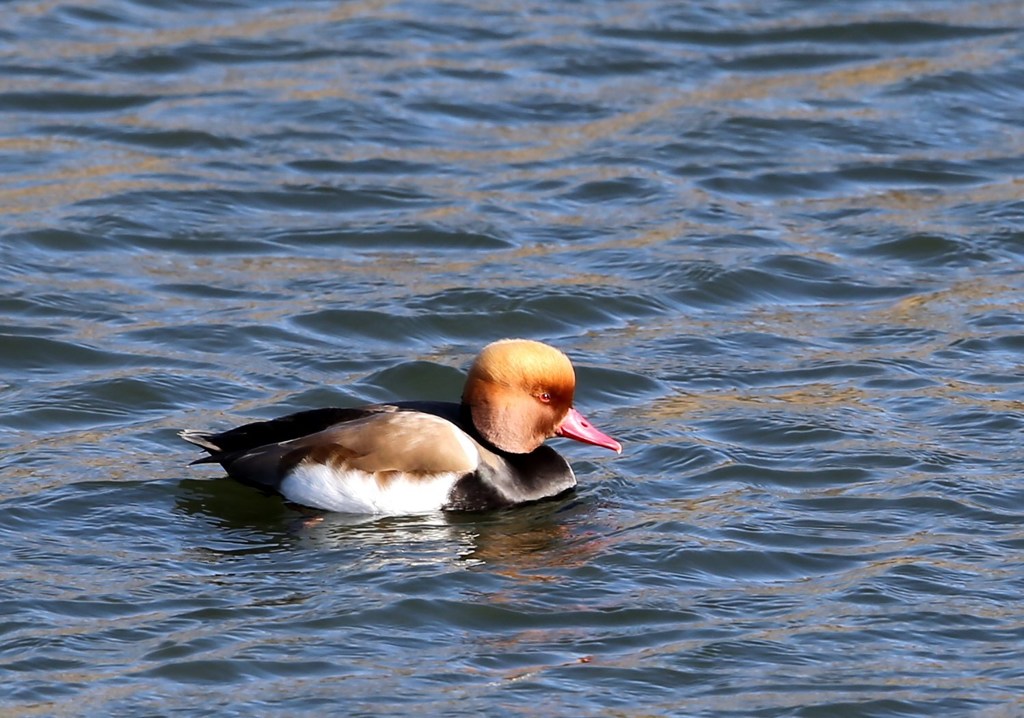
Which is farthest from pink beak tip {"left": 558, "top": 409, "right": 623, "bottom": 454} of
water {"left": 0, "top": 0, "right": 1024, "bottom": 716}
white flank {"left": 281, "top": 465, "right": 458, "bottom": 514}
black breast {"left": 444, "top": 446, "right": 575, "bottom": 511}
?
white flank {"left": 281, "top": 465, "right": 458, "bottom": 514}

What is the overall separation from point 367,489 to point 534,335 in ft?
9.78

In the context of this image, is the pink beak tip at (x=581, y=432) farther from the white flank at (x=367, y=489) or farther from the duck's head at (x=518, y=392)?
the white flank at (x=367, y=489)

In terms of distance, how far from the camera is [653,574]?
841 cm

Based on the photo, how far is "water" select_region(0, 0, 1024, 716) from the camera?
762 cm

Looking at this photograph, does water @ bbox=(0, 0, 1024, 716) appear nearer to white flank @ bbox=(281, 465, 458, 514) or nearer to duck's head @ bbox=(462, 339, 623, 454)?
white flank @ bbox=(281, 465, 458, 514)

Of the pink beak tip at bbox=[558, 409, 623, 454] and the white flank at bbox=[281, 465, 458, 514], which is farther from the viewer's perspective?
the pink beak tip at bbox=[558, 409, 623, 454]

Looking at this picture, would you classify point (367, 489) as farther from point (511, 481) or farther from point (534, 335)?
point (534, 335)

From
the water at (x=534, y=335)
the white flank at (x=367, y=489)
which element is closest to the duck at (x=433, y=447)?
the white flank at (x=367, y=489)

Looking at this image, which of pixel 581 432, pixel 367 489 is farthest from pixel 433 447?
pixel 581 432

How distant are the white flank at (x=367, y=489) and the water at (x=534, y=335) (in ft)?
0.41

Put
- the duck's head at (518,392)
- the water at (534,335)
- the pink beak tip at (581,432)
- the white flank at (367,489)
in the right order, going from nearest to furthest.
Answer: the water at (534,335)
the white flank at (367,489)
the duck's head at (518,392)
the pink beak tip at (581,432)

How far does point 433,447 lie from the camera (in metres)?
8.93

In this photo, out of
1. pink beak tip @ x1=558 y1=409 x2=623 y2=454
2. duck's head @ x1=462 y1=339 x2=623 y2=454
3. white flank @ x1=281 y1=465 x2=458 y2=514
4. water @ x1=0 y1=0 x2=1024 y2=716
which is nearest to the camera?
water @ x1=0 y1=0 x2=1024 y2=716

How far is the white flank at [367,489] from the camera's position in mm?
8891
